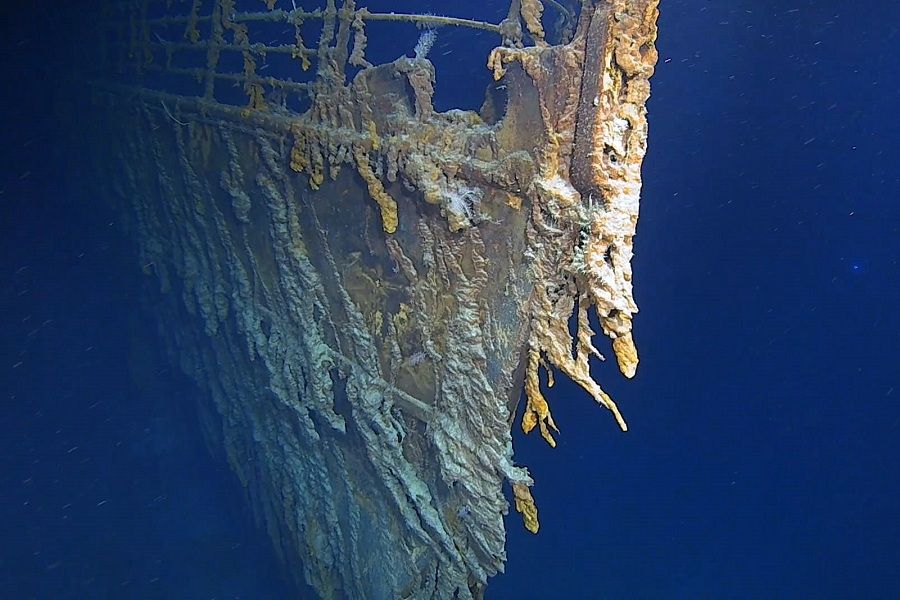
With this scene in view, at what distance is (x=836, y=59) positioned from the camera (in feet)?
57.2

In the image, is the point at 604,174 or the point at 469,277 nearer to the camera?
the point at 604,174

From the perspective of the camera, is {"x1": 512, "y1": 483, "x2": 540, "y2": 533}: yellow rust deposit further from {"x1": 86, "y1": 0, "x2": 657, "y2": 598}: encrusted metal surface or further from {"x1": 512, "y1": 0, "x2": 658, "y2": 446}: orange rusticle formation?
{"x1": 512, "y1": 0, "x2": 658, "y2": 446}: orange rusticle formation

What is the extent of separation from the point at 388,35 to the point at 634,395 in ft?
46.7

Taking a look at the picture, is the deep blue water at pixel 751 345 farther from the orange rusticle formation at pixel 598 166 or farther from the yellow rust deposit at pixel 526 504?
the orange rusticle formation at pixel 598 166

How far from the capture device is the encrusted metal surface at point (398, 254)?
223 cm

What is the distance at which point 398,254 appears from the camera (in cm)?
326

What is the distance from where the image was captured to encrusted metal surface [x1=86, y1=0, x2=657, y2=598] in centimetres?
223

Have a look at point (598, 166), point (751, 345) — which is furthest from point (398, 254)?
point (751, 345)

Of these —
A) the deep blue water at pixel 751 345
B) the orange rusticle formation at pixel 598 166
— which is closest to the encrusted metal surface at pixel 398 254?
the orange rusticle formation at pixel 598 166

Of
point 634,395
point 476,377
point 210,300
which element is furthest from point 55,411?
point 634,395

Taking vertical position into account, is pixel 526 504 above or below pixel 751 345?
above

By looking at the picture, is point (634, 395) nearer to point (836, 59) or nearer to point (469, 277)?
point (836, 59)

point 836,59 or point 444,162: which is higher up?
point 836,59

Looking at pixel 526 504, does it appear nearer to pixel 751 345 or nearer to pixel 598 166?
pixel 598 166
